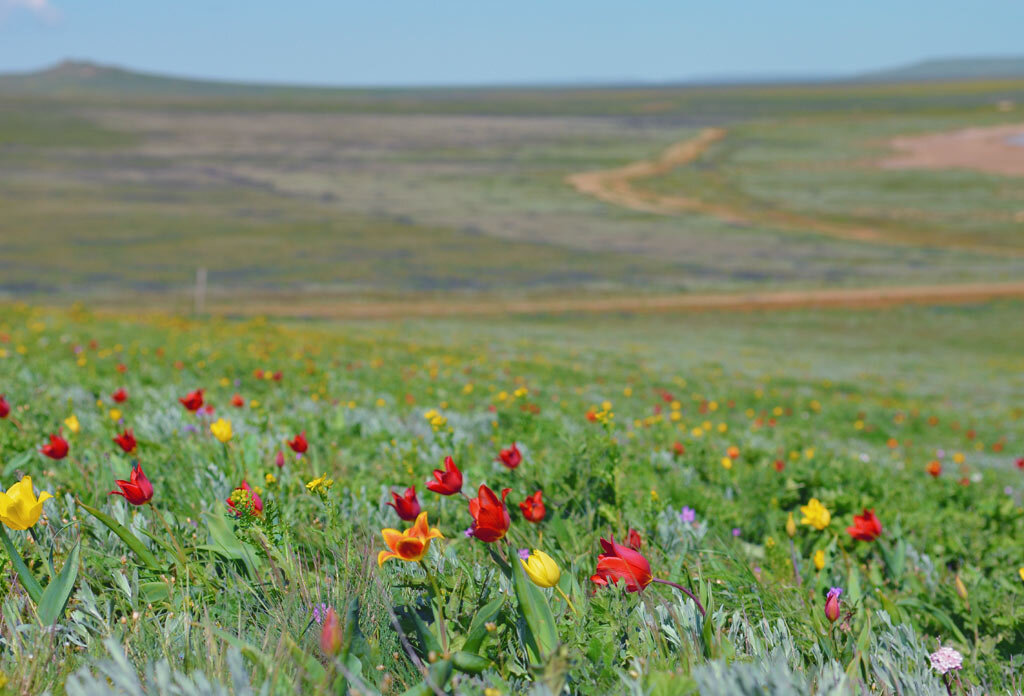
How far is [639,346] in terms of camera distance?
22.0 metres

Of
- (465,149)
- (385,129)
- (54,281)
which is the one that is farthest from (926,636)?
(385,129)

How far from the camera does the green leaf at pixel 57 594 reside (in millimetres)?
2322

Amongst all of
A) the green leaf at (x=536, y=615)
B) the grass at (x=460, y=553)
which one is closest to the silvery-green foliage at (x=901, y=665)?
the grass at (x=460, y=553)

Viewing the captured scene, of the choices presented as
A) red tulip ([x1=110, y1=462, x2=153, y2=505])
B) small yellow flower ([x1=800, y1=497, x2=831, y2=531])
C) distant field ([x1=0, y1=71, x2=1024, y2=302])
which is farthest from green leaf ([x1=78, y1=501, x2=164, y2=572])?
distant field ([x1=0, y1=71, x2=1024, y2=302])

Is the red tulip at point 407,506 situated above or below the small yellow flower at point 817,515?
above

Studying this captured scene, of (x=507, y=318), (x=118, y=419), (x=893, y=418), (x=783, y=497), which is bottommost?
(x=507, y=318)

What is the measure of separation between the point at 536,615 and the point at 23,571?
144cm

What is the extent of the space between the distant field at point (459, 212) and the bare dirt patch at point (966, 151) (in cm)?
348

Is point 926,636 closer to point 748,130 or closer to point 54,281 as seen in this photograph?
point 54,281

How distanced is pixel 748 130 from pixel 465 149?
128 feet

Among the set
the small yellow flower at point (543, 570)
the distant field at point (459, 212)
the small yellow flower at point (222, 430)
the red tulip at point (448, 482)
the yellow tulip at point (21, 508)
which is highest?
the yellow tulip at point (21, 508)

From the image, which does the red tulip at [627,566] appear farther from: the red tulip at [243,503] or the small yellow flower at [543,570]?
the red tulip at [243,503]

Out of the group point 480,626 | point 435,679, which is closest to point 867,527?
point 480,626

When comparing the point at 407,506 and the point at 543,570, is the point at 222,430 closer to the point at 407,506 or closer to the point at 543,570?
the point at 407,506
